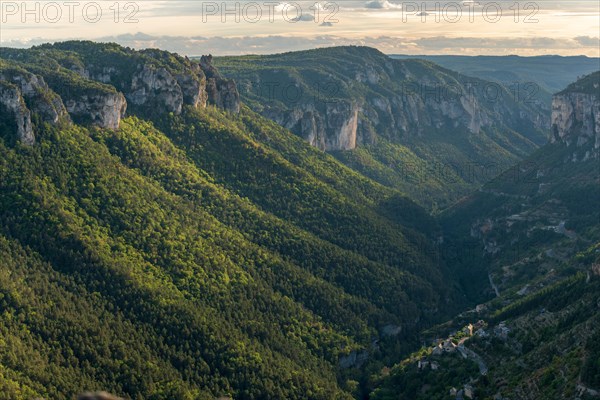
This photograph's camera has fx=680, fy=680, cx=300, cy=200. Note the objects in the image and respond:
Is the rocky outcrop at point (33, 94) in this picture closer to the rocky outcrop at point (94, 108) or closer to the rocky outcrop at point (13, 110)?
the rocky outcrop at point (13, 110)

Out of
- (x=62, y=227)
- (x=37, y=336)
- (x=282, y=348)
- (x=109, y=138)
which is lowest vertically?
(x=282, y=348)

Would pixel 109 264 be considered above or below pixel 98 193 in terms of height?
below

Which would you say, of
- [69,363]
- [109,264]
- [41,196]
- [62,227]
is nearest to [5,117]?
[41,196]

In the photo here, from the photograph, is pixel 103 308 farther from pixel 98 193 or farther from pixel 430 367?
pixel 430 367

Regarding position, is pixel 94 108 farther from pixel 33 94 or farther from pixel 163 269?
pixel 163 269

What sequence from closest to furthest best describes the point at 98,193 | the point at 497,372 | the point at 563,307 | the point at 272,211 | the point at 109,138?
the point at 497,372, the point at 563,307, the point at 98,193, the point at 109,138, the point at 272,211

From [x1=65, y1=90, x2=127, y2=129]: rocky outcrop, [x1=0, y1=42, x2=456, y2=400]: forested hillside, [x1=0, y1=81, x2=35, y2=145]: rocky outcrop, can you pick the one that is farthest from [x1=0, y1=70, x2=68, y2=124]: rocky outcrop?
[x1=65, y1=90, x2=127, y2=129]: rocky outcrop

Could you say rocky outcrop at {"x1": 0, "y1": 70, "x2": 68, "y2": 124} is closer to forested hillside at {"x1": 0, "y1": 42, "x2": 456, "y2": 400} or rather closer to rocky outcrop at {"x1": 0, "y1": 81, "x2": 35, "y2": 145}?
forested hillside at {"x1": 0, "y1": 42, "x2": 456, "y2": 400}

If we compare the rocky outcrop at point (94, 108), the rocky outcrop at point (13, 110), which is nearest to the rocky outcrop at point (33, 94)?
the rocky outcrop at point (13, 110)
